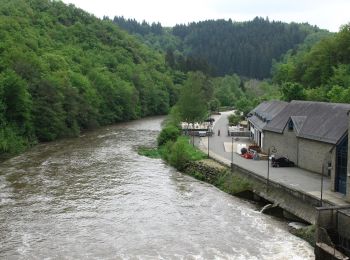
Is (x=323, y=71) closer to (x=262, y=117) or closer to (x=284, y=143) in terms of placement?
(x=262, y=117)

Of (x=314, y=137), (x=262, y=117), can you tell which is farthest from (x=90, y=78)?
(x=314, y=137)

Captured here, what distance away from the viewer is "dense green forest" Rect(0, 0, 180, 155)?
2435 inches

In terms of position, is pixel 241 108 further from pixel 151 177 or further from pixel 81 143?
pixel 151 177

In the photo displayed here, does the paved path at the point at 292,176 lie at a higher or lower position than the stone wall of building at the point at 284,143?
lower

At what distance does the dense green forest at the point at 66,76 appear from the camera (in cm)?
6184

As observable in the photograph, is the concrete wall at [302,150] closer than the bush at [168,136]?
Yes

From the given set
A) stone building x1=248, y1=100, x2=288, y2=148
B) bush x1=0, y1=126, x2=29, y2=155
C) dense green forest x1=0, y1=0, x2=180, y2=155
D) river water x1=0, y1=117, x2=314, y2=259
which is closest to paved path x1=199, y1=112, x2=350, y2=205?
river water x1=0, y1=117, x2=314, y2=259

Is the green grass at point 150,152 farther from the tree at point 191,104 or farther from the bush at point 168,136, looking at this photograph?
the tree at point 191,104

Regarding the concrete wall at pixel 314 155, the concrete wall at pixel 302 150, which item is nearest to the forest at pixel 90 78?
the concrete wall at pixel 302 150

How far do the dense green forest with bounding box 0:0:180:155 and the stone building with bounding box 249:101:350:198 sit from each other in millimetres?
30596

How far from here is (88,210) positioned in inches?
Result: 1247

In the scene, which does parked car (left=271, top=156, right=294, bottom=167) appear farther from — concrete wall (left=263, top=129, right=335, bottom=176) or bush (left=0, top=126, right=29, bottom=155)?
bush (left=0, top=126, right=29, bottom=155)

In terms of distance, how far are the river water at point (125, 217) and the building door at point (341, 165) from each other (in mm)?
4696

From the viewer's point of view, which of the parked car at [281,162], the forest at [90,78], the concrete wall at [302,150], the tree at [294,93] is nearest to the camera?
the concrete wall at [302,150]
